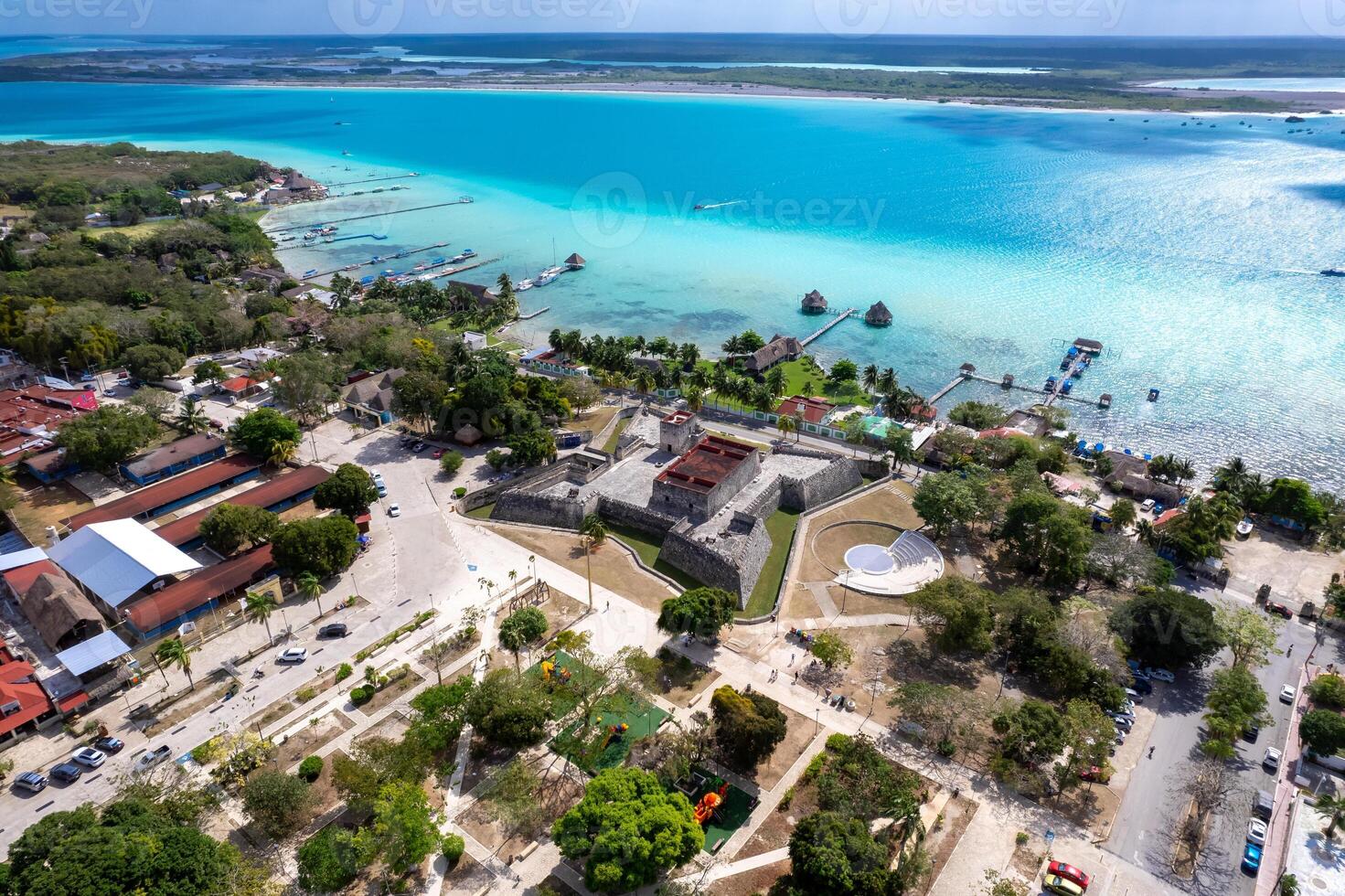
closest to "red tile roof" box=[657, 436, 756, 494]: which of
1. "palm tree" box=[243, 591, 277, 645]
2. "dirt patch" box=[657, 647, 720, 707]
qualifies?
"dirt patch" box=[657, 647, 720, 707]

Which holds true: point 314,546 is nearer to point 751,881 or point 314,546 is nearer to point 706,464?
point 706,464

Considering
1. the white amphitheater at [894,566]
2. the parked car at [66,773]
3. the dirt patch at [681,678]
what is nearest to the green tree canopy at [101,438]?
the parked car at [66,773]

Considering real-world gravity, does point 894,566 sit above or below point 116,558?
below

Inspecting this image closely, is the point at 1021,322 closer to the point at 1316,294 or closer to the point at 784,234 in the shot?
the point at 1316,294

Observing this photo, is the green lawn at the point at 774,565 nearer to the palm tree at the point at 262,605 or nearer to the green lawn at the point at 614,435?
the green lawn at the point at 614,435

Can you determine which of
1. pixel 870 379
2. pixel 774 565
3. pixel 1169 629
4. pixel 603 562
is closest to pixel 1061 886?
pixel 1169 629

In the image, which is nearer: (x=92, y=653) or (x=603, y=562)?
(x=92, y=653)

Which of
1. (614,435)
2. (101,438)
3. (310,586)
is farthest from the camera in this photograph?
(614,435)

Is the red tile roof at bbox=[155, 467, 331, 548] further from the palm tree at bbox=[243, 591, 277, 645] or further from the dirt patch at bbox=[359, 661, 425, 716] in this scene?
the dirt patch at bbox=[359, 661, 425, 716]
